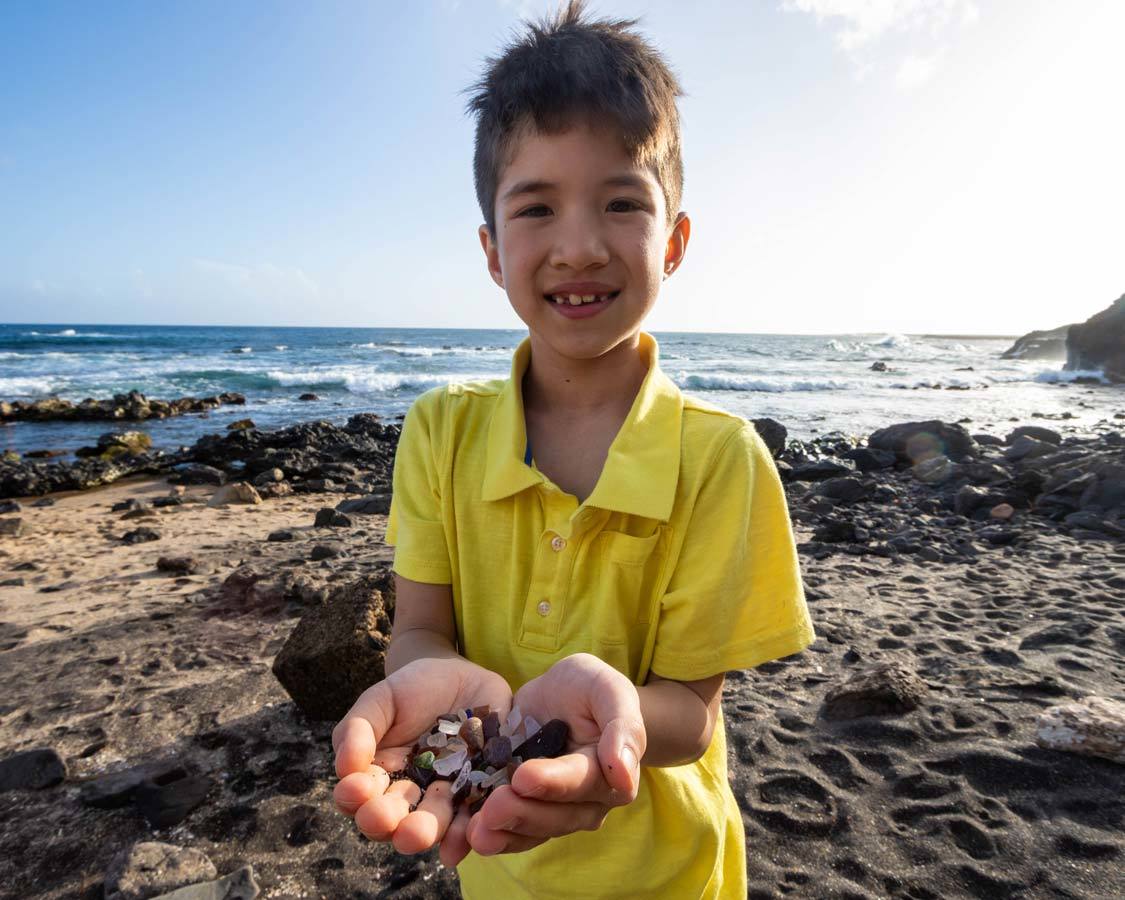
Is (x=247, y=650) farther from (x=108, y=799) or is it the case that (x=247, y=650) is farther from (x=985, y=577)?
(x=985, y=577)

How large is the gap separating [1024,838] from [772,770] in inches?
35.6

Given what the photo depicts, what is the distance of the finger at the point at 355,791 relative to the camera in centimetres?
106

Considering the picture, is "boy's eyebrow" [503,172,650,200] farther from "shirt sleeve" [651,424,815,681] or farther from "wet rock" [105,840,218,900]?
"wet rock" [105,840,218,900]

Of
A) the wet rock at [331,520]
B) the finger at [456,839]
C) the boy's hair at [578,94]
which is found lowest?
the wet rock at [331,520]

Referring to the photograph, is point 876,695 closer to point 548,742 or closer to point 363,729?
point 548,742

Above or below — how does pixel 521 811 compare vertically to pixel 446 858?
above

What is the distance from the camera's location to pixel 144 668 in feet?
12.0

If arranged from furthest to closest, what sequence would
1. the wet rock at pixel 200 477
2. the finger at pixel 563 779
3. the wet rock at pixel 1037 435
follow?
the wet rock at pixel 1037 435
the wet rock at pixel 200 477
the finger at pixel 563 779

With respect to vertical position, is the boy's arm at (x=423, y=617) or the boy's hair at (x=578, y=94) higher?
the boy's hair at (x=578, y=94)

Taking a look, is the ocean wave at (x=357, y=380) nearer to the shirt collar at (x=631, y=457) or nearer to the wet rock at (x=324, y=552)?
the wet rock at (x=324, y=552)

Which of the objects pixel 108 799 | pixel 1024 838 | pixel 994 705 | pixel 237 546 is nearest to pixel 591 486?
pixel 1024 838

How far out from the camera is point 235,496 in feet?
27.3

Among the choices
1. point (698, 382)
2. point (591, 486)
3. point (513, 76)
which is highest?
point (513, 76)

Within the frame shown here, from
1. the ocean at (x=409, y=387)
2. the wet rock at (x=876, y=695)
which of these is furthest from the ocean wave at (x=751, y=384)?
the wet rock at (x=876, y=695)
